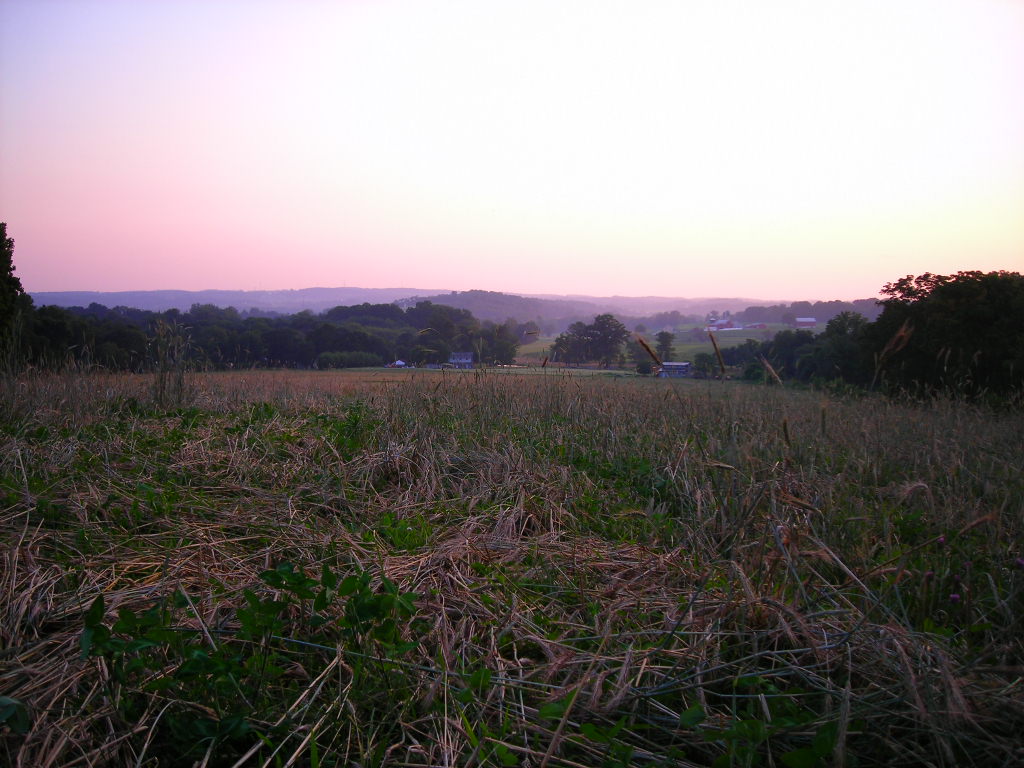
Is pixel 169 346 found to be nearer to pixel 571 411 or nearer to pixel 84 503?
pixel 84 503

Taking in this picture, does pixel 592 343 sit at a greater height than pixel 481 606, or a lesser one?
greater

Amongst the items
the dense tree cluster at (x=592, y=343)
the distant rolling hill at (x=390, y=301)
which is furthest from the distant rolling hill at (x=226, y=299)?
the dense tree cluster at (x=592, y=343)

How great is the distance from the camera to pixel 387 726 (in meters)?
1.80

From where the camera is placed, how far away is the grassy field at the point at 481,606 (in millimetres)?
1683

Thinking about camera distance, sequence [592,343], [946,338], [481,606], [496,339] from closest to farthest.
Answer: [481,606] < [496,339] < [592,343] < [946,338]

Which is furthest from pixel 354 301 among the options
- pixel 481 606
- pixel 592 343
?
pixel 481 606

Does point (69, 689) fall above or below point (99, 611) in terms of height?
below

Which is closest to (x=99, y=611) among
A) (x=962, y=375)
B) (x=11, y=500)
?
(x=11, y=500)

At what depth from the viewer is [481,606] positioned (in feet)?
7.92

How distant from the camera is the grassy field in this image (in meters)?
1.68

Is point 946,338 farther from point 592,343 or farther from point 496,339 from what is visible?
point 496,339

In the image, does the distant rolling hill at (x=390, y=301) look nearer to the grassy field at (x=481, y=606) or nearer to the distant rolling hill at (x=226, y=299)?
the distant rolling hill at (x=226, y=299)

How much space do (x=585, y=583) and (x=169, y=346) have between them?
6187 millimetres

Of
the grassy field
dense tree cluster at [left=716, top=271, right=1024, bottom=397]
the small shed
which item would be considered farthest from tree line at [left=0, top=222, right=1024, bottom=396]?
the grassy field
